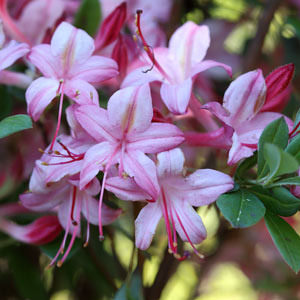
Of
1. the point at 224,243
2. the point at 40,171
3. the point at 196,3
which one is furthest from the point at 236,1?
the point at 40,171

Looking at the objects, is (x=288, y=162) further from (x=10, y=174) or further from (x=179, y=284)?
(x=179, y=284)

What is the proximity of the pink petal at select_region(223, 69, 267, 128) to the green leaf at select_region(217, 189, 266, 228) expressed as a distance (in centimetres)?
9

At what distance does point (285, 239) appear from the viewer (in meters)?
0.53

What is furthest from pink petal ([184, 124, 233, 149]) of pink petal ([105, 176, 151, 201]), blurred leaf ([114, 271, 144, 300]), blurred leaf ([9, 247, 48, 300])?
blurred leaf ([9, 247, 48, 300])

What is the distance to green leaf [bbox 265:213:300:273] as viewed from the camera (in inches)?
20.3

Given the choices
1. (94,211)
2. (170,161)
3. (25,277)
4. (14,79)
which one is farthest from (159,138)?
(25,277)

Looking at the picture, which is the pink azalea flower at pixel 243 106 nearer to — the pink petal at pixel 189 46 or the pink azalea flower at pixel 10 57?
the pink petal at pixel 189 46

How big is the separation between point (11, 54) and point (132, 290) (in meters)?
0.34

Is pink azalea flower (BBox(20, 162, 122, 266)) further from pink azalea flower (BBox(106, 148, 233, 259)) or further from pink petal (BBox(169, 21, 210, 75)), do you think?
pink petal (BBox(169, 21, 210, 75))

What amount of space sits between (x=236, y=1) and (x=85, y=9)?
1.80 ft

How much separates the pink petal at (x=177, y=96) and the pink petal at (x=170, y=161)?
0.04 m

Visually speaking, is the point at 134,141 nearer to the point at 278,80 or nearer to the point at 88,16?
the point at 278,80

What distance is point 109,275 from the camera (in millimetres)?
891

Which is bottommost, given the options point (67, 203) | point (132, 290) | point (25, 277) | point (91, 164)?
Result: point (25, 277)
